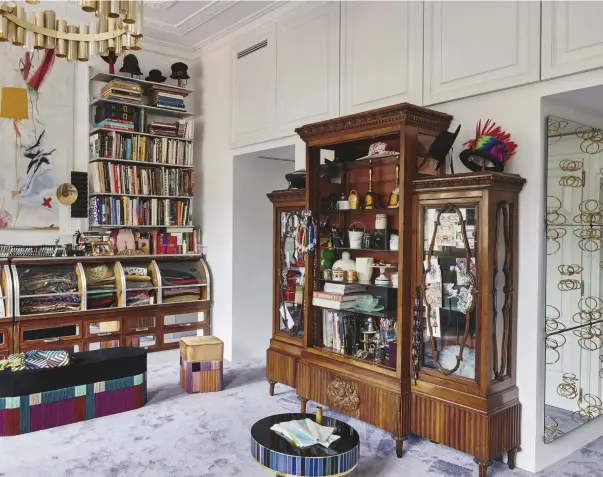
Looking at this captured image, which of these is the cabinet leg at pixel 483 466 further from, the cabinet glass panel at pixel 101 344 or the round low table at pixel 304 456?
the cabinet glass panel at pixel 101 344

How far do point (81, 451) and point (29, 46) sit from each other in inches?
93.4

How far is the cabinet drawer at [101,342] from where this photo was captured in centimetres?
471

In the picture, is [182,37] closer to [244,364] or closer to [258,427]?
[244,364]

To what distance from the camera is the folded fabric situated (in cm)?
347

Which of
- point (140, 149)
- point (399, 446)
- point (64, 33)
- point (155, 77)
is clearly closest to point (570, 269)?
point (399, 446)

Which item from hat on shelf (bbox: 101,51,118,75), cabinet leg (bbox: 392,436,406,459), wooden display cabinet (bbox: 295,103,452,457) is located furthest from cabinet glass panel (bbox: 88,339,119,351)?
cabinet leg (bbox: 392,436,406,459)

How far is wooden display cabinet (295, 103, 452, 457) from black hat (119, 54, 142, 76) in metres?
2.25

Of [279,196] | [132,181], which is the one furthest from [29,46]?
[132,181]

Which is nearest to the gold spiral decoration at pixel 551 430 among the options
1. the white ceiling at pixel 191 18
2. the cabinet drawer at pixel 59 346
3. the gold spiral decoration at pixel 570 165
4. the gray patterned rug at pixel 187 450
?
the gray patterned rug at pixel 187 450

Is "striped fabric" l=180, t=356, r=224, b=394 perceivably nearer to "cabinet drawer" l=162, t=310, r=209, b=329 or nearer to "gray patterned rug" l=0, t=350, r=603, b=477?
"gray patterned rug" l=0, t=350, r=603, b=477

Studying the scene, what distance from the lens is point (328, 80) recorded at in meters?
4.20

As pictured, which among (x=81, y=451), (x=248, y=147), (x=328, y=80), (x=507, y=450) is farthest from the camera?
(x=248, y=147)

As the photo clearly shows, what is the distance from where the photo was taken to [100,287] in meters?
4.79

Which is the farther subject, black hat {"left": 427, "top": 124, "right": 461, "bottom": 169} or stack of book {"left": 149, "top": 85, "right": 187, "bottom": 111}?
stack of book {"left": 149, "top": 85, "right": 187, "bottom": 111}
